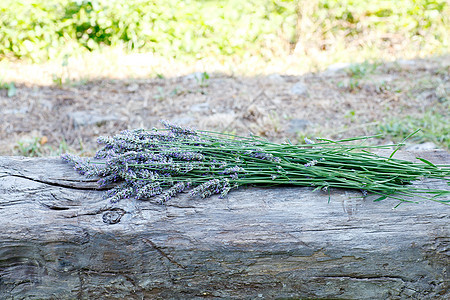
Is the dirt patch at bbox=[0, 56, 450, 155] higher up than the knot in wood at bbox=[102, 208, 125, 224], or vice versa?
the knot in wood at bbox=[102, 208, 125, 224]

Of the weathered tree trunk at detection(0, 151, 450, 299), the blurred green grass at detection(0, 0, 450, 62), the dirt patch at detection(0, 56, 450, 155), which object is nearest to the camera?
the weathered tree trunk at detection(0, 151, 450, 299)

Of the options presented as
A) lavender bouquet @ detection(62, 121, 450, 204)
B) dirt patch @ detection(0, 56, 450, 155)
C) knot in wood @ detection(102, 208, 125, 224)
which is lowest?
dirt patch @ detection(0, 56, 450, 155)

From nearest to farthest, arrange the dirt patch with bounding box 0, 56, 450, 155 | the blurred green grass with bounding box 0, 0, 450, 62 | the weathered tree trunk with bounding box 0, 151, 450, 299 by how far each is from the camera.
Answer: the weathered tree trunk with bounding box 0, 151, 450, 299
the dirt patch with bounding box 0, 56, 450, 155
the blurred green grass with bounding box 0, 0, 450, 62

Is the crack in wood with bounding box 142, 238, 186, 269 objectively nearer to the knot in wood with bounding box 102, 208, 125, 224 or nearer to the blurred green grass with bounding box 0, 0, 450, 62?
the knot in wood with bounding box 102, 208, 125, 224

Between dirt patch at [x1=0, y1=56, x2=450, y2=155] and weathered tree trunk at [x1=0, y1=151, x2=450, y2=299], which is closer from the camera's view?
weathered tree trunk at [x1=0, y1=151, x2=450, y2=299]

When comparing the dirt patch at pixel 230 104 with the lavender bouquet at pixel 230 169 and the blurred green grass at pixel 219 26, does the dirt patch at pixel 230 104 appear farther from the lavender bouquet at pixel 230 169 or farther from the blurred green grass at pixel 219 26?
the lavender bouquet at pixel 230 169

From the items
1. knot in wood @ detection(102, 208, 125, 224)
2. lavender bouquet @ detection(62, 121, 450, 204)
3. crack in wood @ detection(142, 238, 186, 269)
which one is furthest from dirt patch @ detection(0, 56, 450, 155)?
crack in wood @ detection(142, 238, 186, 269)

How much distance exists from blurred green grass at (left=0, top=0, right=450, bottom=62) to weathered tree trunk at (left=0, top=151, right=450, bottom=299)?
3.95m

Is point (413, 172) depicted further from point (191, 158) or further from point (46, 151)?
point (46, 151)

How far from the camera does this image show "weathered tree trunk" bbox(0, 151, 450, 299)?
1.52m

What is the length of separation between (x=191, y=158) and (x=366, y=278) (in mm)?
832

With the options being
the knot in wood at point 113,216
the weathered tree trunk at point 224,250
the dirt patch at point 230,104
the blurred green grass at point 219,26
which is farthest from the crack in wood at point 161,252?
the blurred green grass at point 219,26

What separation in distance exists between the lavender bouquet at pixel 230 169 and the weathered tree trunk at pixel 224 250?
0.07 m

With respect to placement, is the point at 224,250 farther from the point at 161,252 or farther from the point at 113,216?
the point at 113,216
